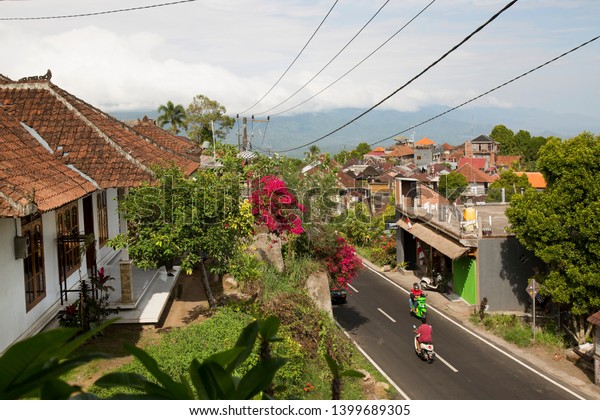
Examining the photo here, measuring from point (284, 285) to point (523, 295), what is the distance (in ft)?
38.4

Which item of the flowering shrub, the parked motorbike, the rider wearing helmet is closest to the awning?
the parked motorbike

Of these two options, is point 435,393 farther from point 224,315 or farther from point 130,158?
point 130,158

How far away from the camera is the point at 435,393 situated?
48.2ft

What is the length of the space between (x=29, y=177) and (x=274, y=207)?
8587mm

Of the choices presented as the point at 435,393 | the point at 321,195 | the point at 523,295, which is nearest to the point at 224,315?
the point at 435,393

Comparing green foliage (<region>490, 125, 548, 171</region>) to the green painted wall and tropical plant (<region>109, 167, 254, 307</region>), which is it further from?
tropical plant (<region>109, 167, 254, 307</region>)

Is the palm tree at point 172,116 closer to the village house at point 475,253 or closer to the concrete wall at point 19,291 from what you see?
the village house at point 475,253

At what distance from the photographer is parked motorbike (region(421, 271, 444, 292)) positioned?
26.4 metres

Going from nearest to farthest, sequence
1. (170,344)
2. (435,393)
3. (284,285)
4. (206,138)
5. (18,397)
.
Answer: (18,397)
(170,344)
(435,393)
(284,285)
(206,138)

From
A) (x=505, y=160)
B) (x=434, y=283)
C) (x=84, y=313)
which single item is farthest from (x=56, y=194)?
(x=505, y=160)

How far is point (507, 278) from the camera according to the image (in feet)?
75.3

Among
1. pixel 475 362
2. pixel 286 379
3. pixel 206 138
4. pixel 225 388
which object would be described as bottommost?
pixel 475 362

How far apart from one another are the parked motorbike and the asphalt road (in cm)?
222

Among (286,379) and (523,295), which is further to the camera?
(523,295)
